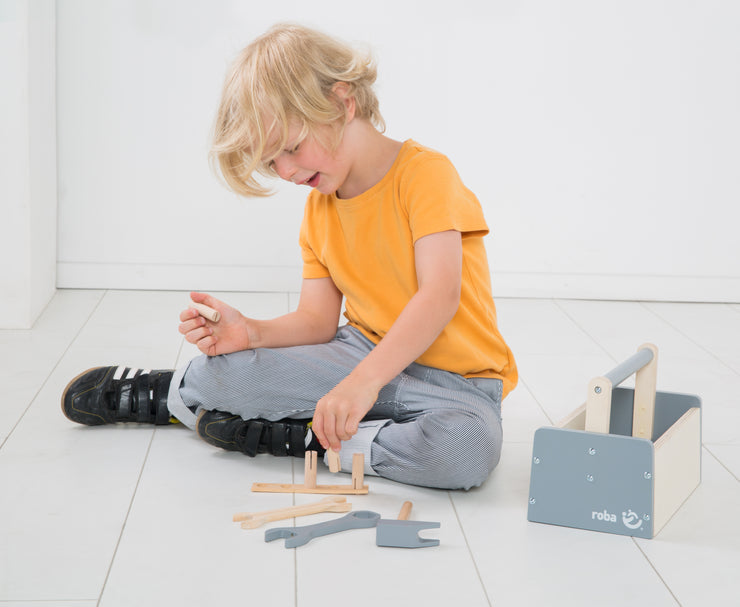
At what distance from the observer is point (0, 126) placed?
5.62 ft

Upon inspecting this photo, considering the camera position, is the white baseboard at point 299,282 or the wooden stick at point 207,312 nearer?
the wooden stick at point 207,312

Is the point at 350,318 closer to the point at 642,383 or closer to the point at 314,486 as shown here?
the point at 314,486

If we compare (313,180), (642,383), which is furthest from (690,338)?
(313,180)

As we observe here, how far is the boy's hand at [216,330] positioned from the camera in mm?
1154

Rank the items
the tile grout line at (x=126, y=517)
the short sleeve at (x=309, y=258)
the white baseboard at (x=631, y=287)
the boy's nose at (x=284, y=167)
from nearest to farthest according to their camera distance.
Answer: the tile grout line at (x=126, y=517), the boy's nose at (x=284, y=167), the short sleeve at (x=309, y=258), the white baseboard at (x=631, y=287)

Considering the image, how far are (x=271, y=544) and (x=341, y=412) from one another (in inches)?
6.2

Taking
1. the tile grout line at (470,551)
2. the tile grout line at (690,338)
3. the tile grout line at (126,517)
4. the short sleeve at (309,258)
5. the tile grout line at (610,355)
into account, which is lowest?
the tile grout line at (126,517)

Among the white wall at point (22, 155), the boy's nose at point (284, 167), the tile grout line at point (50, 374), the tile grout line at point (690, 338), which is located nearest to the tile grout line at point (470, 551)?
the boy's nose at point (284, 167)

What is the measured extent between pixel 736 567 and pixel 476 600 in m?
0.29

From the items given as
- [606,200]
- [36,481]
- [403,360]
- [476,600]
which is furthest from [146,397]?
[606,200]

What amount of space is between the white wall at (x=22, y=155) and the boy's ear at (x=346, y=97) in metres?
0.89

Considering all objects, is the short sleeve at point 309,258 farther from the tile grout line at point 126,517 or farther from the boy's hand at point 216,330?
the tile grout line at point 126,517

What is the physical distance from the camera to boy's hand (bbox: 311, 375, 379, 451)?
981 mm

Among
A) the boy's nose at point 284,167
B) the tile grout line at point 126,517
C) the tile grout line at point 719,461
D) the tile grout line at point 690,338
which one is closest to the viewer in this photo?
the tile grout line at point 126,517
